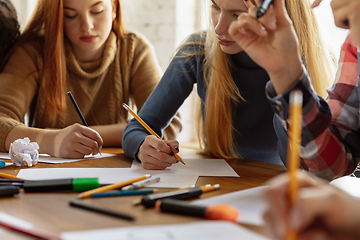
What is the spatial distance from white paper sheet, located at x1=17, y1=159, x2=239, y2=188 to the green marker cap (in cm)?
5

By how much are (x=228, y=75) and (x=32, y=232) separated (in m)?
0.76

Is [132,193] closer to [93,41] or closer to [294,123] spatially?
[294,123]

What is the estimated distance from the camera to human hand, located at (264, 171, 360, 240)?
0.36m

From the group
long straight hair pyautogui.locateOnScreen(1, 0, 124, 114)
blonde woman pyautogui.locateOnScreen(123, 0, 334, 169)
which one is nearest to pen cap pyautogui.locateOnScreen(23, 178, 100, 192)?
blonde woman pyautogui.locateOnScreen(123, 0, 334, 169)

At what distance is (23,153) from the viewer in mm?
853

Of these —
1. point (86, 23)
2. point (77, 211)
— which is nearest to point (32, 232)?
point (77, 211)

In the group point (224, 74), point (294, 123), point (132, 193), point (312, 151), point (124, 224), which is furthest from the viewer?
point (224, 74)

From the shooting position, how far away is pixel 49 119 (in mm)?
1415

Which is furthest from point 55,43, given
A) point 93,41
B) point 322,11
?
point 322,11

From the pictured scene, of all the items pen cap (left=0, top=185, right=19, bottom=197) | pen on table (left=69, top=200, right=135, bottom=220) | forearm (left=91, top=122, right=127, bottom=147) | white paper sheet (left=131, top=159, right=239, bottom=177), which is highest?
pen on table (left=69, top=200, right=135, bottom=220)

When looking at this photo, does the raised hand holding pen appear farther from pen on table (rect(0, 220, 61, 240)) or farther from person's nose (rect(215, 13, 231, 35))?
pen on table (rect(0, 220, 61, 240))

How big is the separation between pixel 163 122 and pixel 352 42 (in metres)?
0.56

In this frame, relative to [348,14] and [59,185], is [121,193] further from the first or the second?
[348,14]

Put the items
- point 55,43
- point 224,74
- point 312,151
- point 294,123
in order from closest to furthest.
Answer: point 294,123 < point 312,151 < point 224,74 < point 55,43
